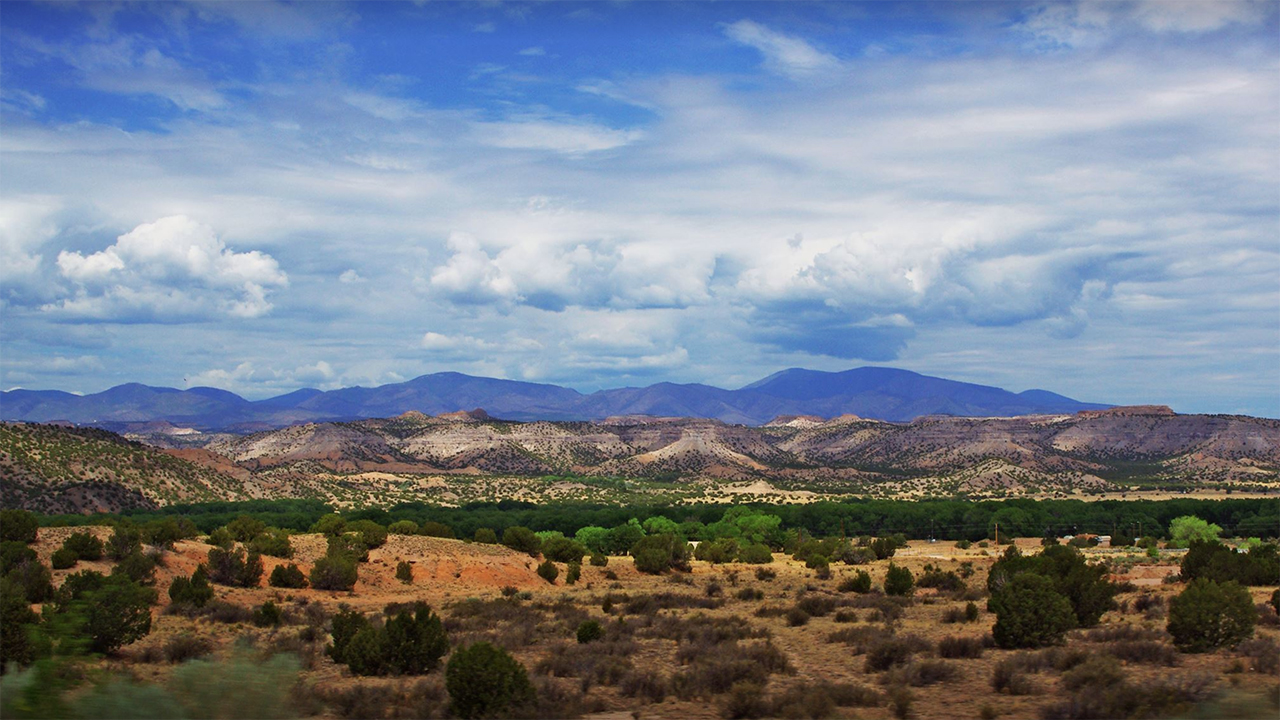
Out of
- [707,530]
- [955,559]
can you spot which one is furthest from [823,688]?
[707,530]

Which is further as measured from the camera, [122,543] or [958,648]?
[122,543]

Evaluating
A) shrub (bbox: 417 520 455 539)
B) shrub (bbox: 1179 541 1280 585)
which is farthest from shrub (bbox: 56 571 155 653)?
shrub (bbox: 1179 541 1280 585)

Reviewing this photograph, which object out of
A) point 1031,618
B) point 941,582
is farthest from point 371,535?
point 1031,618

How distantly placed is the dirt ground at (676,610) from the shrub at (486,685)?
56.6 inches

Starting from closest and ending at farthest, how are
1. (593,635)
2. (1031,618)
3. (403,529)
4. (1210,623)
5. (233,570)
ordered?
1. (1210,623)
2. (1031,618)
3. (593,635)
4. (233,570)
5. (403,529)

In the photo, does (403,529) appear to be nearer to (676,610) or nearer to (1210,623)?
(676,610)

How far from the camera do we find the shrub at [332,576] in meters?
43.0

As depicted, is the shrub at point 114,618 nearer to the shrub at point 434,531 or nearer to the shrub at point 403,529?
the shrub at point 403,529

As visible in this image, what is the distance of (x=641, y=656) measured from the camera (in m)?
23.9

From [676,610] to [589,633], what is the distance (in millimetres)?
9221

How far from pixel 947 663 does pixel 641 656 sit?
7.04 metres

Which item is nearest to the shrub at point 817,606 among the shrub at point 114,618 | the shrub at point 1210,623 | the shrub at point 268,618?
the shrub at point 1210,623

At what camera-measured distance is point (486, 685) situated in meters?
17.0

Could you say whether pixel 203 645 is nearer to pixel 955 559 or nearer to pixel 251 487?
pixel 955 559
